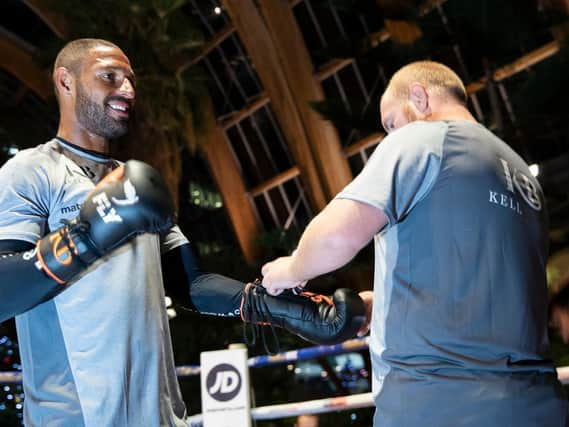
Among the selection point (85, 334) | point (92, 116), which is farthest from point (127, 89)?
point (85, 334)

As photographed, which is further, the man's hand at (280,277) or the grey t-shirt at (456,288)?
the man's hand at (280,277)

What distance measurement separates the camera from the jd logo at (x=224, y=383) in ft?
9.48

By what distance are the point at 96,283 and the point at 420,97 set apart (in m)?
0.94

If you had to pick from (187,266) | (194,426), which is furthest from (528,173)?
(194,426)

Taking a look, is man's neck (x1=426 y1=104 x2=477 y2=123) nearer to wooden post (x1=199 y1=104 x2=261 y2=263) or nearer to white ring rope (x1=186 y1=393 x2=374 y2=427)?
white ring rope (x1=186 y1=393 x2=374 y2=427)

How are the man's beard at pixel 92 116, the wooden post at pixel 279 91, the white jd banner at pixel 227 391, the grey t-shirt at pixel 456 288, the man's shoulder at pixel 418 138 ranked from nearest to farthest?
the grey t-shirt at pixel 456 288 → the man's shoulder at pixel 418 138 → the man's beard at pixel 92 116 → the white jd banner at pixel 227 391 → the wooden post at pixel 279 91

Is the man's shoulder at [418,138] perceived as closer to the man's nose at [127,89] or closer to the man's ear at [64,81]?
the man's nose at [127,89]

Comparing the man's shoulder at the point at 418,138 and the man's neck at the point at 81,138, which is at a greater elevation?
the man's neck at the point at 81,138

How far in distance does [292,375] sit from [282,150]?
21.6ft

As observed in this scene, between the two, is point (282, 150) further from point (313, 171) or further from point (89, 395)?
point (89, 395)

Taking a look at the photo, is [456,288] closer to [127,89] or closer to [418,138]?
[418,138]

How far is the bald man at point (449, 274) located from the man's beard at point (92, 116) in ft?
2.06

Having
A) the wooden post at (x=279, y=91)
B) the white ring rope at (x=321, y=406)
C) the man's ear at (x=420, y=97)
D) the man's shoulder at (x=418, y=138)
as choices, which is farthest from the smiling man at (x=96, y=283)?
the wooden post at (x=279, y=91)

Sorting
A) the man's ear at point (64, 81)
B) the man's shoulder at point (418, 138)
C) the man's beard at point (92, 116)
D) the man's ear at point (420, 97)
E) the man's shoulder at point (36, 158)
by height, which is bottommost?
the man's shoulder at point (418, 138)
